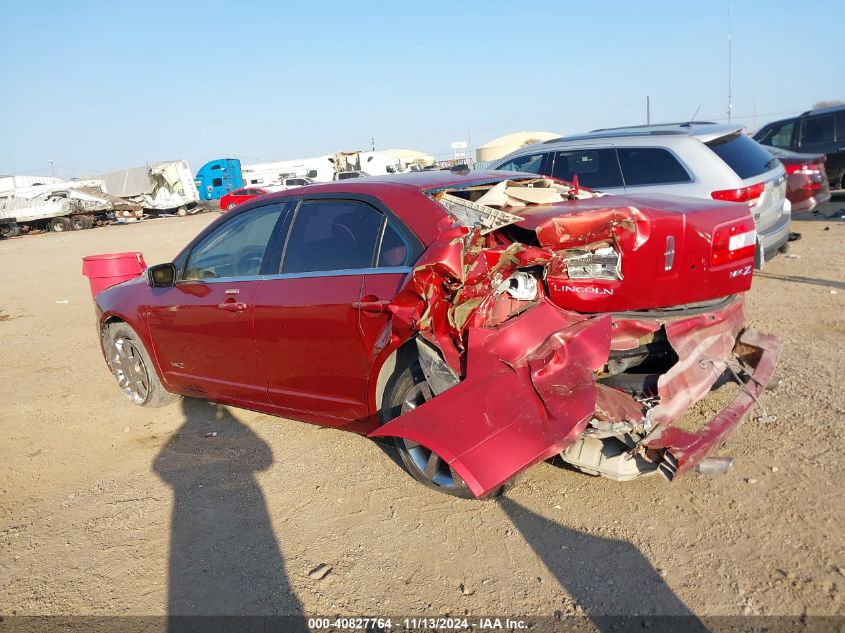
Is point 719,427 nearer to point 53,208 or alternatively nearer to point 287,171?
point 53,208

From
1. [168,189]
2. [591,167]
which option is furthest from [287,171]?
[591,167]

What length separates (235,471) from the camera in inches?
161

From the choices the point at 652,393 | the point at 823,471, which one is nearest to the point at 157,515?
the point at 652,393

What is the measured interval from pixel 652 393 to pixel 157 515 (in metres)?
2.68

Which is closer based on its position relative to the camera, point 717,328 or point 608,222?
point 608,222

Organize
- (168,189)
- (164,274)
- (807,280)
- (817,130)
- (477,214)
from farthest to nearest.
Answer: (168,189) → (817,130) → (807,280) → (164,274) → (477,214)

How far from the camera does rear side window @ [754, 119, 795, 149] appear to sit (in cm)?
1328

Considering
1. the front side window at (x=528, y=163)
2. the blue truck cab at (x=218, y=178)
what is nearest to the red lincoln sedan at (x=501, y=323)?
the front side window at (x=528, y=163)

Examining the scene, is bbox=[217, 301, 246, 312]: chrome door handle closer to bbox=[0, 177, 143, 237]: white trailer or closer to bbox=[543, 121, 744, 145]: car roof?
bbox=[543, 121, 744, 145]: car roof

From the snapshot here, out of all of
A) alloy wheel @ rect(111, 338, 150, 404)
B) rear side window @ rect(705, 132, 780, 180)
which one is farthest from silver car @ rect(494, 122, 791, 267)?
alloy wheel @ rect(111, 338, 150, 404)

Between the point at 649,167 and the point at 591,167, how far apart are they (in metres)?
0.65

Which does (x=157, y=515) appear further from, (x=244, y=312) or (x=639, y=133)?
(x=639, y=133)

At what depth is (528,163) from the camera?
7.78 m

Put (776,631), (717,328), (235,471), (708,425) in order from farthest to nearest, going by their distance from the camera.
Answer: (235,471) < (717,328) < (708,425) < (776,631)
